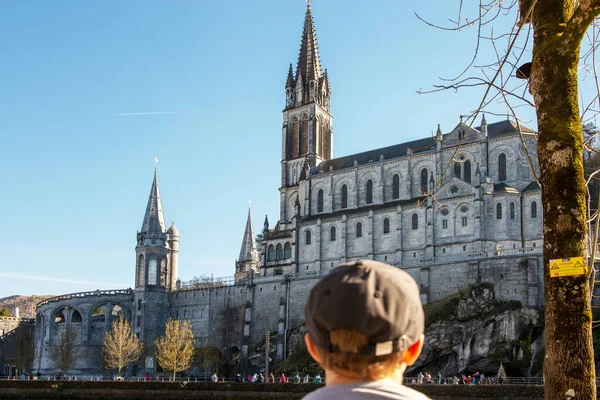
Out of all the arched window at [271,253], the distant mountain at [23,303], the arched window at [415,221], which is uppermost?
the arched window at [415,221]

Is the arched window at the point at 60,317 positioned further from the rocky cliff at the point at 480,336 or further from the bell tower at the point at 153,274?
the rocky cliff at the point at 480,336

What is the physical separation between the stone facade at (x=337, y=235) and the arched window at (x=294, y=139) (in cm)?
13

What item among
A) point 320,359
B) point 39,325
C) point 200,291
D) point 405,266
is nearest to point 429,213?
point 405,266

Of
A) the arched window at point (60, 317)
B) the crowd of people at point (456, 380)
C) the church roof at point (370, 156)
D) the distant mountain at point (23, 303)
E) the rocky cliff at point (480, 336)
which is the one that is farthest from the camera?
the distant mountain at point (23, 303)

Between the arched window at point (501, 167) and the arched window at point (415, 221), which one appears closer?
the arched window at point (501, 167)

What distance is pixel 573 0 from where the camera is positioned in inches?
309

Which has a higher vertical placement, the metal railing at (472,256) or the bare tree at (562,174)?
the metal railing at (472,256)

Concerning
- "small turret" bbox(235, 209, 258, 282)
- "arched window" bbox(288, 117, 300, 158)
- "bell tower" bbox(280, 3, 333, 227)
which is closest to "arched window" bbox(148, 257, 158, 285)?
"bell tower" bbox(280, 3, 333, 227)

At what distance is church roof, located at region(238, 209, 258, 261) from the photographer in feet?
330

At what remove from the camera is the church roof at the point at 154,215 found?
7856 centimetres

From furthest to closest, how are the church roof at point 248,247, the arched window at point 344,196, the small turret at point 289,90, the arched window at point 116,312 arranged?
the church roof at point 248,247, the small turret at point 289,90, the arched window at point 116,312, the arched window at point 344,196

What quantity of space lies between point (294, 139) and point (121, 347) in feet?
99.2

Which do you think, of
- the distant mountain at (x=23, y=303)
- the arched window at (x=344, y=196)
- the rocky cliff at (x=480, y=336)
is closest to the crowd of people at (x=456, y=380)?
the rocky cliff at (x=480, y=336)

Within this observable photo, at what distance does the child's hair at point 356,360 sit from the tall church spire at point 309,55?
83640mm
